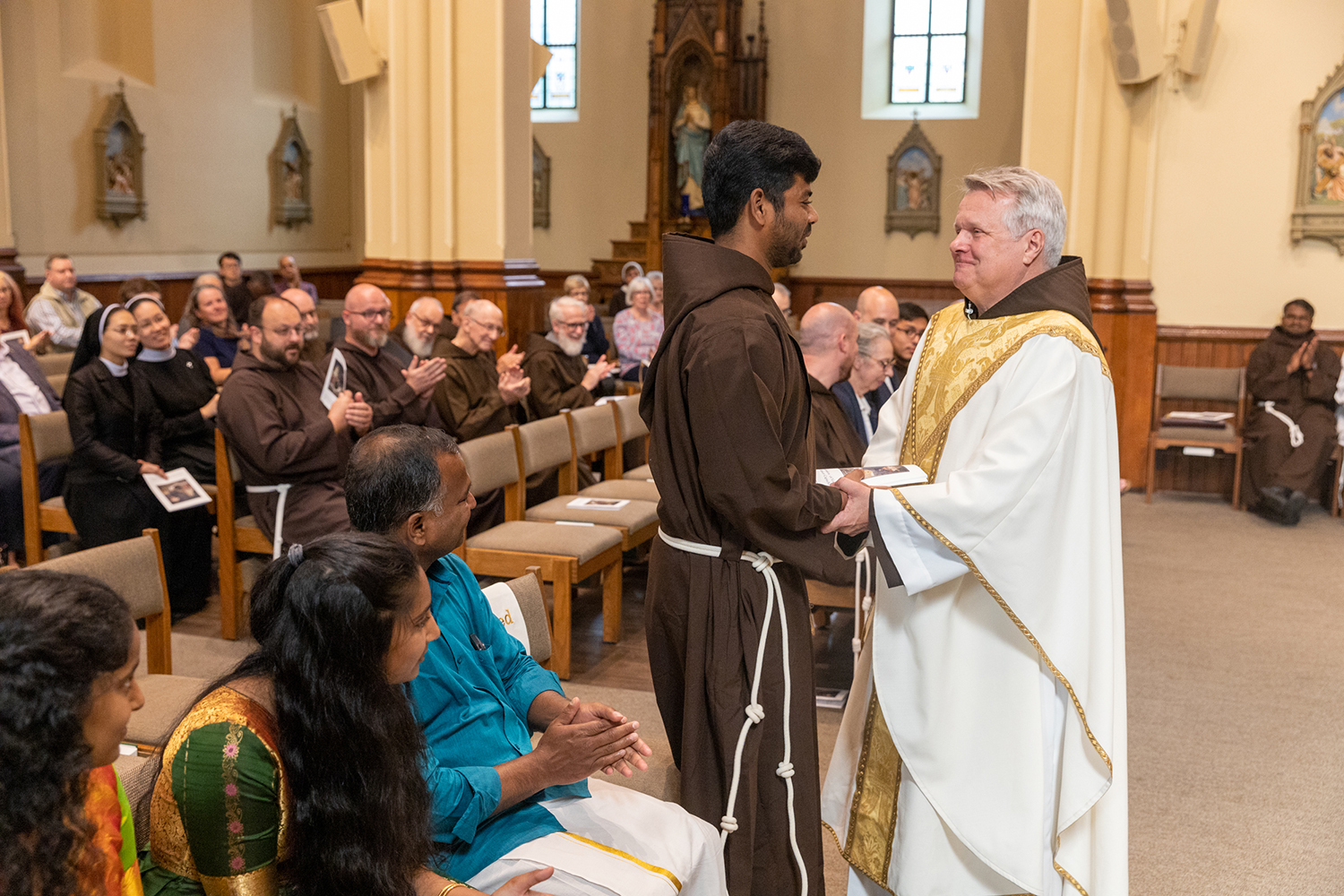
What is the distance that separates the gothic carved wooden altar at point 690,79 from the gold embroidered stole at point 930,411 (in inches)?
446

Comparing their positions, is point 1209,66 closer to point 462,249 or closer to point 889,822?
point 462,249

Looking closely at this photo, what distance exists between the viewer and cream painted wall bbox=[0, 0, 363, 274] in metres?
9.91

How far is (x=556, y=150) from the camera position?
15031 millimetres

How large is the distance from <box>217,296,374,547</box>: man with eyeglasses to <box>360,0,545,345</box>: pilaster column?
270 centimetres

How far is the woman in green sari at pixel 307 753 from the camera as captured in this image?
4.78ft

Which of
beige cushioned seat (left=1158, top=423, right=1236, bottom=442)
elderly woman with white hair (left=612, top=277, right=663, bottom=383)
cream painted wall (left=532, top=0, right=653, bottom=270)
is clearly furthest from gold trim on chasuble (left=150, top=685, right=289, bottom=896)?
cream painted wall (left=532, top=0, right=653, bottom=270)

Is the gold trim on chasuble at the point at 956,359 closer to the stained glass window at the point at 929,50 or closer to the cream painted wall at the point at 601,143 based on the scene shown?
the stained glass window at the point at 929,50

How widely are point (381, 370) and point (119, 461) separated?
1204 mm

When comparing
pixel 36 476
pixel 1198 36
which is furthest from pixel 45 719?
pixel 1198 36

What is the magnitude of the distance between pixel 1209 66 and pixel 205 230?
30.1 feet

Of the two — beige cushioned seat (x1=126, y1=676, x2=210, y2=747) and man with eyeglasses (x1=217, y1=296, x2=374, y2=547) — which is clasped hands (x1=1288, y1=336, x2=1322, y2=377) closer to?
man with eyeglasses (x1=217, y1=296, x2=374, y2=547)

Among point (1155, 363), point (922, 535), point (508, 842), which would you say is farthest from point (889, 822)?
point (1155, 363)

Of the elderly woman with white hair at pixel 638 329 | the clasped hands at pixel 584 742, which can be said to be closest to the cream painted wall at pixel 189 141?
the elderly woman with white hair at pixel 638 329

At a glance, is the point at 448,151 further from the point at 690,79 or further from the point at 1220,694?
the point at 690,79
